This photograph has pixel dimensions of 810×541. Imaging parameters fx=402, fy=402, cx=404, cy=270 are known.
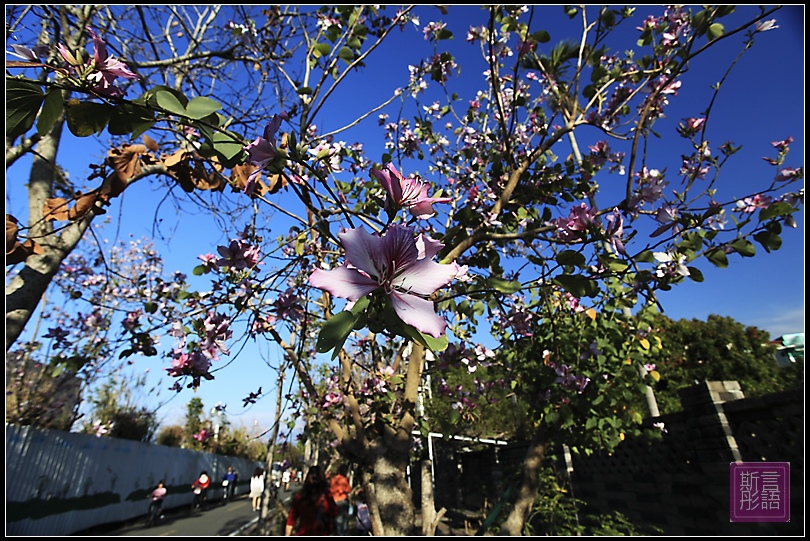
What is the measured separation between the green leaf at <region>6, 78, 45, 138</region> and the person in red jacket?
4860 millimetres

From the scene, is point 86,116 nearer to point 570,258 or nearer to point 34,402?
point 570,258

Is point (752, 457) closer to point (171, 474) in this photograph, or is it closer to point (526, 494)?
point (526, 494)

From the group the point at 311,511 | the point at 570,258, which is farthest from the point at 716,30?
the point at 311,511

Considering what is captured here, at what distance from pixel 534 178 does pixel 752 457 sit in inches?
145

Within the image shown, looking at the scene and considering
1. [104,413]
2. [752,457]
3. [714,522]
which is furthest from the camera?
[104,413]

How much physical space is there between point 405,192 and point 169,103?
1.60 feet

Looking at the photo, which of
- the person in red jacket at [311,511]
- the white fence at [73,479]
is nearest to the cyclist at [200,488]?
the white fence at [73,479]

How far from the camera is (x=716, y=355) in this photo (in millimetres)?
12781

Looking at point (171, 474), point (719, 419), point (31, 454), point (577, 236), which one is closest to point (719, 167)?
point (577, 236)

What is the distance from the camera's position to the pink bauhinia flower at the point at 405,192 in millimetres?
759

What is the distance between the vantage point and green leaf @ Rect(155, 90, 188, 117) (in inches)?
30.0

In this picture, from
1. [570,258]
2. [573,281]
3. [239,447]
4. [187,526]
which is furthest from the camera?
[239,447]

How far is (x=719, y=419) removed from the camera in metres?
3.97

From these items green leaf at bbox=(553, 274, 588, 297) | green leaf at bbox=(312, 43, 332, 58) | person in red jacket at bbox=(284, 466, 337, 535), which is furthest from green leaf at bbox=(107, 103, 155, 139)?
person in red jacket at bbox=(284, 466, 337, 535)
